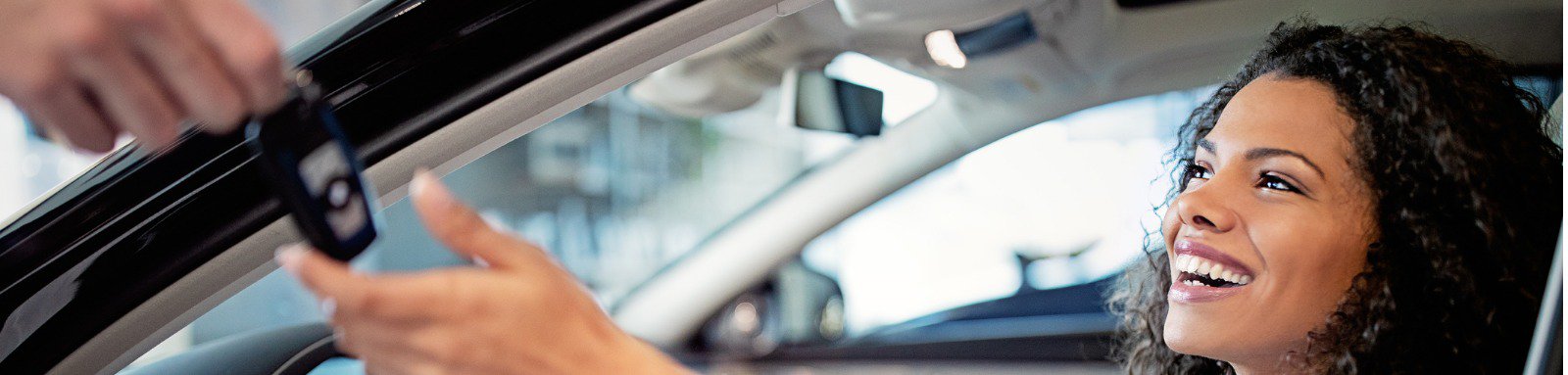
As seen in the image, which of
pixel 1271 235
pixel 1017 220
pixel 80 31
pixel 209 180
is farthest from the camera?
pixel 1017 220

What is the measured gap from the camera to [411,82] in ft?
2.58

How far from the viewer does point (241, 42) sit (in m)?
0.52

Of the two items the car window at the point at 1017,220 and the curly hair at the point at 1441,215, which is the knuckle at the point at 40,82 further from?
the car window at the point at 1017,220

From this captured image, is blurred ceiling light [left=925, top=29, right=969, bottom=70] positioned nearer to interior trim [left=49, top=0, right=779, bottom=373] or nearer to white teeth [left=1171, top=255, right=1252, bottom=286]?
white teeth [left=1171, top=255, right=1252, bottom=286]

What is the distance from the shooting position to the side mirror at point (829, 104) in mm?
1927

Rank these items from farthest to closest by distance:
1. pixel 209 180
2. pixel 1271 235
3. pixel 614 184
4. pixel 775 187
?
pixel 614 184, pixel 775 187, pixel 1271 235, pixel 209 180

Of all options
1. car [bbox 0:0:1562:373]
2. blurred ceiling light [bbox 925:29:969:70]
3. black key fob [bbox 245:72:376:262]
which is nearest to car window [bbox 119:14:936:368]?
car [bbox 0:0:1562:373]

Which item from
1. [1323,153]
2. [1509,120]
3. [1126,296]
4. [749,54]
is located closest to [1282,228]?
[1323,153]

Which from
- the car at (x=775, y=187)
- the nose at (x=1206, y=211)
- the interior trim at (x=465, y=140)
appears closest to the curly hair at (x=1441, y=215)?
the nose at (x=1206, y=211)

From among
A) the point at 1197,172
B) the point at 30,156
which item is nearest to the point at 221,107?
the point at 1197,172

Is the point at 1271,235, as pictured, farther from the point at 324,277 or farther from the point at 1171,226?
the point at 324,277

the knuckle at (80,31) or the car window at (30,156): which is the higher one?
the knuckle at (80,31)

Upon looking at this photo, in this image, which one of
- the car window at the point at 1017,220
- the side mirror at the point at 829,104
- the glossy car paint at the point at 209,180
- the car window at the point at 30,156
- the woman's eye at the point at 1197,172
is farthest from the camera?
the car window at the point at 30,156

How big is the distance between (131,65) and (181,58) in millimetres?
23
